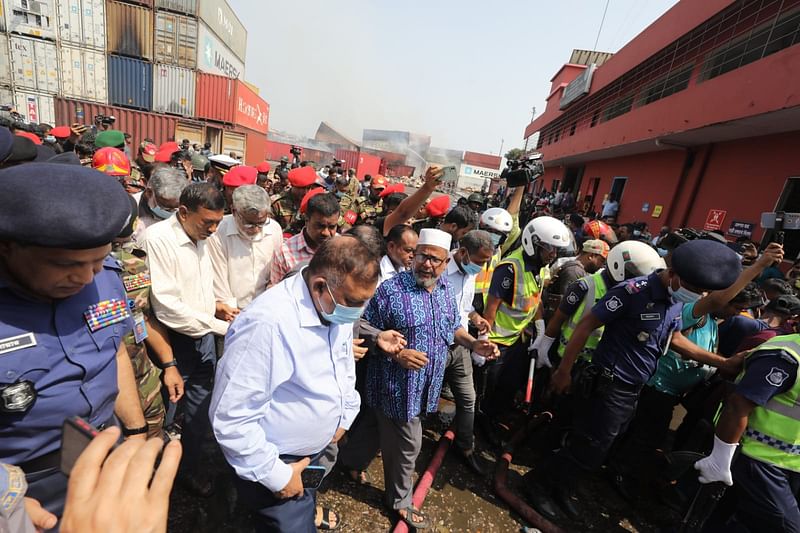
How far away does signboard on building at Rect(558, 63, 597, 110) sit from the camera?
57.6 ft

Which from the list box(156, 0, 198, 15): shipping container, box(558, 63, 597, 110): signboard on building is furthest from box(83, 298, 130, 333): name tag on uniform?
box(156, 0, 198, 15): shipping container

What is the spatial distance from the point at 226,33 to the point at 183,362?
89.9 feet

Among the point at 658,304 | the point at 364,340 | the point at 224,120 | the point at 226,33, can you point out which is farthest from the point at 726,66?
the point at 226,33

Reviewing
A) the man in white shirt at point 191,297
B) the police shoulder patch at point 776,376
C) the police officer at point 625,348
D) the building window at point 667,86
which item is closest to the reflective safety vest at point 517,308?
the police officer at point 625,348

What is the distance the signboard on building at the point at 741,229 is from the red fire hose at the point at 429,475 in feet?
26.2

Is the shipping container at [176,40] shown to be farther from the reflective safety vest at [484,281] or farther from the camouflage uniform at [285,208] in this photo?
the reflective safety vest at [484,281]

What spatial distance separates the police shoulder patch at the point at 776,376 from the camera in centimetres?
199

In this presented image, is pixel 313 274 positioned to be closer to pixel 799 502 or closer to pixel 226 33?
pixel 799 502

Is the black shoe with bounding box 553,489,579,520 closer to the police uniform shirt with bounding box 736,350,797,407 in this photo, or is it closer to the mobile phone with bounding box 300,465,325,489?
the police uniform shirt with bounding box 736,350,797,407

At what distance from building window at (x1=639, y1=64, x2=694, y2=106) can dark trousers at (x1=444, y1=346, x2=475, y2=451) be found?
10.9 m

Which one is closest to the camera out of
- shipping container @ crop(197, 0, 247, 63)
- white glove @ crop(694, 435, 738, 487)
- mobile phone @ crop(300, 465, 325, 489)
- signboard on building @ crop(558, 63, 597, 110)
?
mobile phone @ crop(300, 465, 325, 489)

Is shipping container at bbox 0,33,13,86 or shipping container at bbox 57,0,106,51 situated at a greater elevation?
shipping container at bbox 57,0,106,51

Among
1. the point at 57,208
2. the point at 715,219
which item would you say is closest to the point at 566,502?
the point at 57,208

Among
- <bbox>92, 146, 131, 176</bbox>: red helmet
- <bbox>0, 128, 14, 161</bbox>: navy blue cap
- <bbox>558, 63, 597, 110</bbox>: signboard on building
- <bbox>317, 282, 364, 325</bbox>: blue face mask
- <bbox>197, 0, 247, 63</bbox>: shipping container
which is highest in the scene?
<bbox>197, 0, 247, 63</bbox>: shipping container
